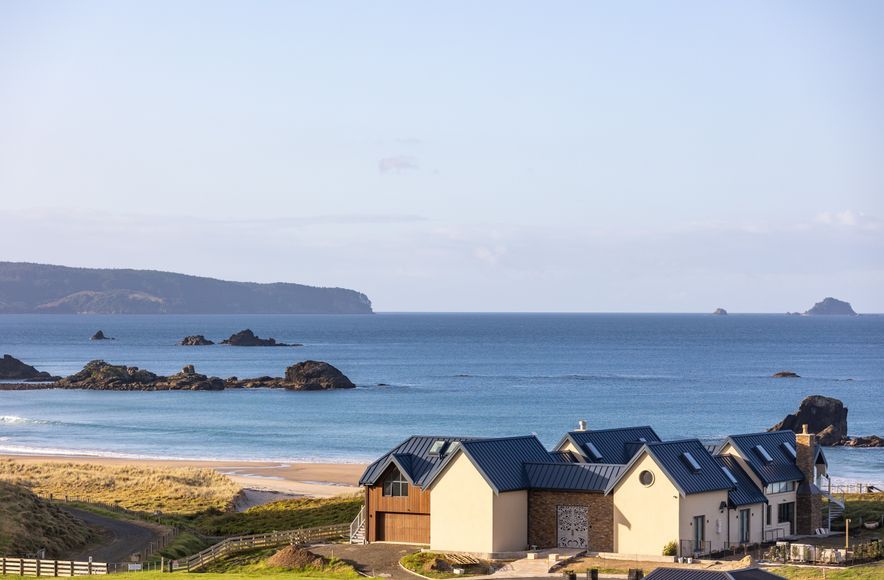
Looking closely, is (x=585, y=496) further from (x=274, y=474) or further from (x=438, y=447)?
(x=274, y=474)

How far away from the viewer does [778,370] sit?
195250 mm

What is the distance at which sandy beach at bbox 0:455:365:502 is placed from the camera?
80562 millimetres

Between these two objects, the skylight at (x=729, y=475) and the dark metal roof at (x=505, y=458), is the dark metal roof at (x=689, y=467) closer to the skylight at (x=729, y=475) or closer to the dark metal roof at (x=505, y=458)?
the skylight at (x=729, y=475)

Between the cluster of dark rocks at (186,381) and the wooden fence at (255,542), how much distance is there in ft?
374

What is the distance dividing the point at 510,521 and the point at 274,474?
46300 millimetres

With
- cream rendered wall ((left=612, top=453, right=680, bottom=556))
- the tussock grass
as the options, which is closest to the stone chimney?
cream rendered wall ((left=612, top=453, right=680, bottom=556))

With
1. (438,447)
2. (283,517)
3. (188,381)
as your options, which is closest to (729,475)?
(438,447)

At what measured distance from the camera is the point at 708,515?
A: 1907 inches

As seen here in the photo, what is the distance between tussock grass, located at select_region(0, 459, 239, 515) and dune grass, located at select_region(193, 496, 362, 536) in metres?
3.15

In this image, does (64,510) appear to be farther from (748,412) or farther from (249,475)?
(748,412)

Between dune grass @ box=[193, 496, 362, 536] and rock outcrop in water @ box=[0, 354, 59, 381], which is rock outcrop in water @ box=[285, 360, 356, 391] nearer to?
rock outcrop in water @ box=[0, 354, 59, 381]

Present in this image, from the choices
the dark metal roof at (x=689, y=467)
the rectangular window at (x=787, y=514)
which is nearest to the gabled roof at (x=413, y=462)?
the dark metal roof at (x=689, y=467)

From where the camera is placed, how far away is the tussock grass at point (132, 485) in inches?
2867

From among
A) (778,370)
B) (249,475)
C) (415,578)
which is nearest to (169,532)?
(415,578)
